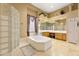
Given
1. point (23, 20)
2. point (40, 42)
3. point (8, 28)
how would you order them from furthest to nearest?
point (40, 42) → point (23, 20) → point (8, 28)

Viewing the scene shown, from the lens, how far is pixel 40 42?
2.33 meters

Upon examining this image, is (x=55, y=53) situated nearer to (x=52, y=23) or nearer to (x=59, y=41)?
(x=59, y=41)

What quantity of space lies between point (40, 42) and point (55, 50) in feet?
1.21

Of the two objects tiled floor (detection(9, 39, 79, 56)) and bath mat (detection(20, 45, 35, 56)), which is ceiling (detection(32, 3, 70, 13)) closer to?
tiled floor (detection(9, 39, 79, 56))

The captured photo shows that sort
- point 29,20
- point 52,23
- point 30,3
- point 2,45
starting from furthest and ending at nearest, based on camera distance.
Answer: point 52,23 < point 29,20 < point 30,3 < point 2,45

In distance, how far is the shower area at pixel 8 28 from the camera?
185 cm

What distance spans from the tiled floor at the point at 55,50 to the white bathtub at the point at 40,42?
0.08 m

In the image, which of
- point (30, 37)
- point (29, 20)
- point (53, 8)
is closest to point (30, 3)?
point (29, 20)

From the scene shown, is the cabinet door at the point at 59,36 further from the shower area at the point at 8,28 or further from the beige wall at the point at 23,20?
the shower area at the point at 8,28

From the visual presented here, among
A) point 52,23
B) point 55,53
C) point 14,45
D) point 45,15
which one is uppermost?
point 45,15

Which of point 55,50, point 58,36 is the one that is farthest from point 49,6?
point 55,50

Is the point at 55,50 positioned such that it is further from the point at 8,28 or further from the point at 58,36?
the point at 8,28

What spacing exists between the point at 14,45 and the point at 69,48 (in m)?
1.04

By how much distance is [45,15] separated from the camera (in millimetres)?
2236
